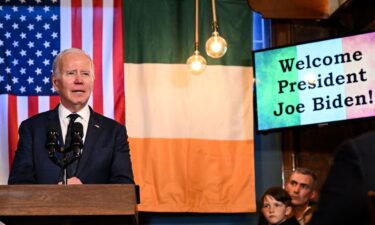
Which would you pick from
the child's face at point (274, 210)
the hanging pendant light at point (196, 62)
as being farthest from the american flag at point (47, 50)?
the child's face at point (274, 210)

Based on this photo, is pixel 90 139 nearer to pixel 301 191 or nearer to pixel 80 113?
pixel 80 113

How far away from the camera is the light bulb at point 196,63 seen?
242 inches

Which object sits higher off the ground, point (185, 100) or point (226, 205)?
point (185, 100)

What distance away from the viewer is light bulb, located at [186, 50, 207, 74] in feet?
20.2

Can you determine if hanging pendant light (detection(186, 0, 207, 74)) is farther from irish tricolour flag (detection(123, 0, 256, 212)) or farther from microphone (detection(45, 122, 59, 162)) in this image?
microphone (detection(45, 122, 59, 162))

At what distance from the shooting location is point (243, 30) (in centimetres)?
682

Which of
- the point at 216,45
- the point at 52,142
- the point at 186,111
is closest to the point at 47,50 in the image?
the point at 186,111

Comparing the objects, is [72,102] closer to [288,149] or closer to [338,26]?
[288,149]

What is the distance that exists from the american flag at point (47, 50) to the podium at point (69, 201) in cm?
307

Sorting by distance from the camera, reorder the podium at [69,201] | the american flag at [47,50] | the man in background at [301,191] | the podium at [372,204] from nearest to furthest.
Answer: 1. the podium at [372,204]
2. the podium at [69,201]
3. the man in background at [301,191]
4. the american flag at [47,50]

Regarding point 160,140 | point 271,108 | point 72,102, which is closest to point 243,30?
point 271,108

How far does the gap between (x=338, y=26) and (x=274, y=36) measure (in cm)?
65

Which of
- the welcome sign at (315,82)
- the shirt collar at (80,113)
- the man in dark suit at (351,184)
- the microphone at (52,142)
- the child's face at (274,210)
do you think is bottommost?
the child's face at (274,210)

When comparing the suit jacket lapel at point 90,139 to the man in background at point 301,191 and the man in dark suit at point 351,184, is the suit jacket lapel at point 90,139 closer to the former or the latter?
the man in background at point 301,191
